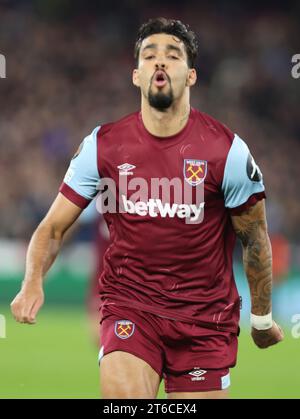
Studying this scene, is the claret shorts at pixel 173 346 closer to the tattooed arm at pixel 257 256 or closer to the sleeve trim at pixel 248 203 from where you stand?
the tattooed arm at pixel 257 256

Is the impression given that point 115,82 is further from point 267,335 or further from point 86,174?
point 86,174

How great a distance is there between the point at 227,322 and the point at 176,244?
1.76ft

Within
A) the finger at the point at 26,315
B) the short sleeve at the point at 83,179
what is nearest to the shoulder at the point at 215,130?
the short sleeve at the point at 83,179

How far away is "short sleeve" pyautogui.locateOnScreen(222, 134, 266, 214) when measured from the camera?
5.57m

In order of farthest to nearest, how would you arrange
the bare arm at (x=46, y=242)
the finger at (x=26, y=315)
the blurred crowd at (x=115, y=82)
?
the blurred crowd at (x=115, y=82) < the bare arm at (x=46, y=242) < the finger at (x=26, y=315)

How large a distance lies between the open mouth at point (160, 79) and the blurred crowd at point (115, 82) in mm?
13510

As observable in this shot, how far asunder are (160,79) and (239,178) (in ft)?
2.21

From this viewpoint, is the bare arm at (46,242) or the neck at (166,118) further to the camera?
the neck at (166,118)

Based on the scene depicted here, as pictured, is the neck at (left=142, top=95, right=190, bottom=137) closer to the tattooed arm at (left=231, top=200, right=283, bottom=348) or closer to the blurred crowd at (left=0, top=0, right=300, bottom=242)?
the tattooed arm at (left=231, top=200, right=283, bottom=348)

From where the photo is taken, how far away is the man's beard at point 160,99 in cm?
558

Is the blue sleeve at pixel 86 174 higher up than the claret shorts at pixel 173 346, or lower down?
higher up

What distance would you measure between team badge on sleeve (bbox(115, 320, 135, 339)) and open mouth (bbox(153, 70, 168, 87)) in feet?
4.19

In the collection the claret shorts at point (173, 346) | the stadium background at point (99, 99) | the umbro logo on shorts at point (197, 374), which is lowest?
the umbro logo on shorts at point (197, 374)

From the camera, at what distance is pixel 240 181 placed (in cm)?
557
